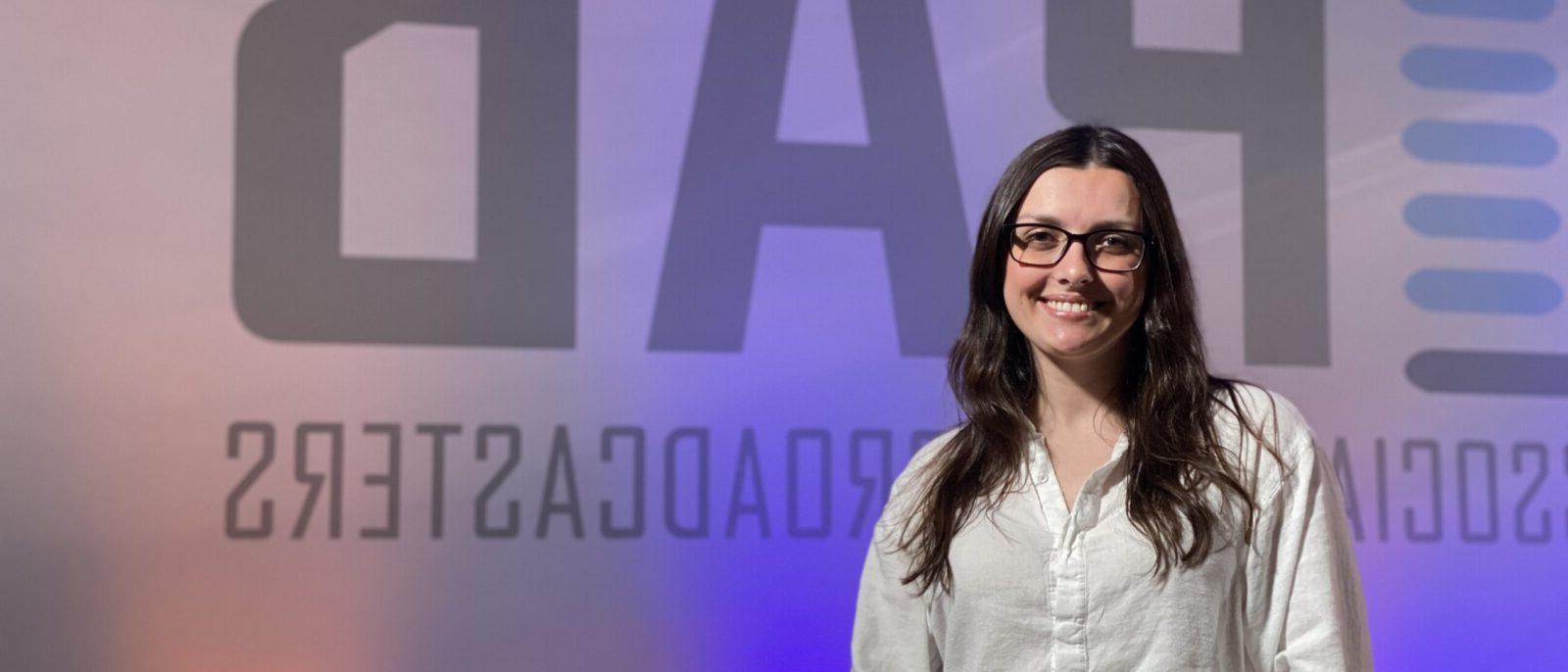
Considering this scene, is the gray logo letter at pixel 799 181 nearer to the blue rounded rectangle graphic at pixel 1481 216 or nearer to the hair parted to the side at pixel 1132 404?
the blue rounded rectangle graphic at pixel 1481 216

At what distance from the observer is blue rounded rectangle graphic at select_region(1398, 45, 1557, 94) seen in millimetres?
3402

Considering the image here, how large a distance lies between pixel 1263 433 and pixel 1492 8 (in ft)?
7.08

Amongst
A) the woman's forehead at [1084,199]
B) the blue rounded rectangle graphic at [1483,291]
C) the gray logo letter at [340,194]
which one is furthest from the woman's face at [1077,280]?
the blue rounded rectangle graphic at [1483,291]

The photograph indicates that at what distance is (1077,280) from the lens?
1696 mm

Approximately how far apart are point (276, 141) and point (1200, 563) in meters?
1.91

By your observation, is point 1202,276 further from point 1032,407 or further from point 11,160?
point 11,160

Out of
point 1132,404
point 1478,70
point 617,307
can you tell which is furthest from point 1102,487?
point 1478,70

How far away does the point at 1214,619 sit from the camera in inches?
65.5

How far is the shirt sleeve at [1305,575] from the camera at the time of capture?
160 cm

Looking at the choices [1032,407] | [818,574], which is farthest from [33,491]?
[1032,407]

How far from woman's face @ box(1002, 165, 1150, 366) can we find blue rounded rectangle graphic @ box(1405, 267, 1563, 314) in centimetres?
183

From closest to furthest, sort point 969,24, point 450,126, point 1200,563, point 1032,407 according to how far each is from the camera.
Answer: point 1200,563, point 1032,407, point 450,126, point 969,24

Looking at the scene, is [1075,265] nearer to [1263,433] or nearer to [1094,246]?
[1094,246]

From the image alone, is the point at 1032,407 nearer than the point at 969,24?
Yes
